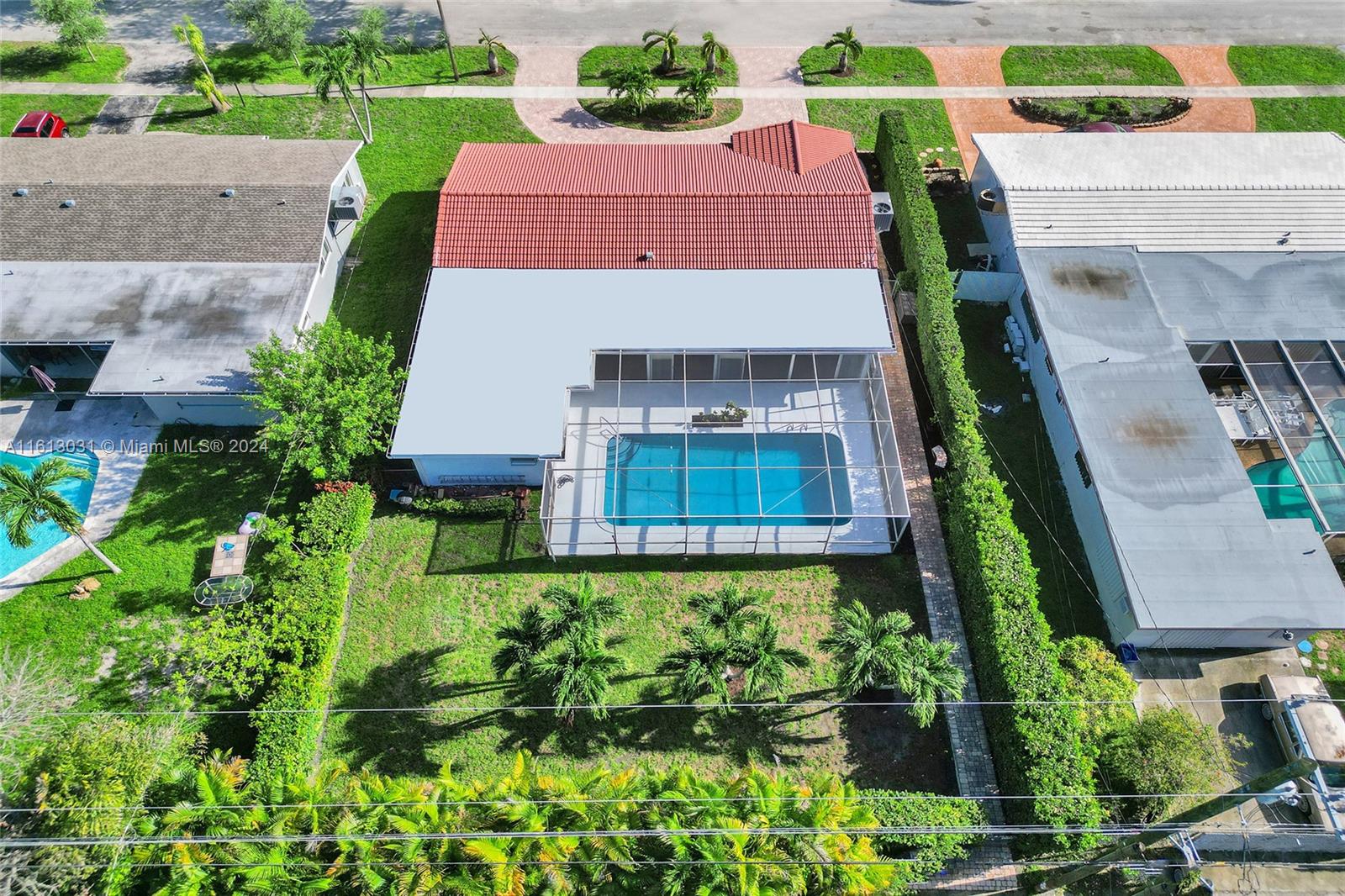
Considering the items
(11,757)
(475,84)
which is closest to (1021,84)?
(475,84)

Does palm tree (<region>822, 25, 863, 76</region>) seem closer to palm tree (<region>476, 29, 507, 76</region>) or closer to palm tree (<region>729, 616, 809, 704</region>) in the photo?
palm tree (<region>476, 29, 507, 76</region>)

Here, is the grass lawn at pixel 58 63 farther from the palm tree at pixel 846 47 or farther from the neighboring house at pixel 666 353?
the palm tree at pixel 846 47

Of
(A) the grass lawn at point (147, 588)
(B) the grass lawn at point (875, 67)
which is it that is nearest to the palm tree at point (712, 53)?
(B) the grass lawn at point (875, 67)

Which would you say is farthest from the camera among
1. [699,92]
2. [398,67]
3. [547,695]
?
[398,67]

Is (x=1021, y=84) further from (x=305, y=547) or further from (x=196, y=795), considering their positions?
(x=196, y=795)

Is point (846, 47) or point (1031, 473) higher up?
point (846, 47)

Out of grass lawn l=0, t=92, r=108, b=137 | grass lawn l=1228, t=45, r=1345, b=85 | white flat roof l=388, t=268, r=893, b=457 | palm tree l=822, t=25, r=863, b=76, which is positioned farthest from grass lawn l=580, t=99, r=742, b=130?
grass lawn l=1228, t=45, r=1345, b=85

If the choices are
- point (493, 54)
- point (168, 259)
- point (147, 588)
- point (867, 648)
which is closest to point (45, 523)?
point (147, 588)

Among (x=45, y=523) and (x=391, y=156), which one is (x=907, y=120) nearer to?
(x=391, y=156)
